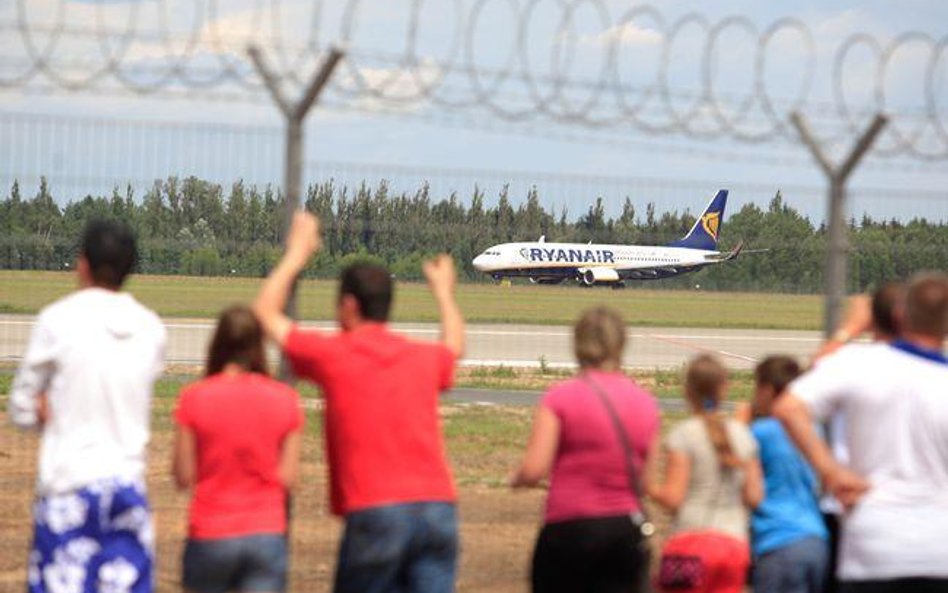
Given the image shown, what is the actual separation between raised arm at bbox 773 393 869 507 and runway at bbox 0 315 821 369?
1706 cm

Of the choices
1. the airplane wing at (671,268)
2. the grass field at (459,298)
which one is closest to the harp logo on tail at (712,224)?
the airplane wing at (671,268)

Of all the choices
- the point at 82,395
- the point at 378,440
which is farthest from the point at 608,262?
the point at 82,395

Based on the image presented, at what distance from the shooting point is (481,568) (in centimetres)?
959

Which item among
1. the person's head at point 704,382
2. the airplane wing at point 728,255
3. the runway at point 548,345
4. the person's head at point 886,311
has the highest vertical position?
the airplane wing at point 728,255

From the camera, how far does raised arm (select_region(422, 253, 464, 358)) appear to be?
5918 millimetres

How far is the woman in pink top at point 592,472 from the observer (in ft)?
18.5

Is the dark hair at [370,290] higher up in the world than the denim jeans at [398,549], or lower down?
higher up

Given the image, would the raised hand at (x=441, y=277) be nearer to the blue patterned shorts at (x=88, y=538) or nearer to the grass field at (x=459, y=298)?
the blue patterned shorts at (x=88, y=538)

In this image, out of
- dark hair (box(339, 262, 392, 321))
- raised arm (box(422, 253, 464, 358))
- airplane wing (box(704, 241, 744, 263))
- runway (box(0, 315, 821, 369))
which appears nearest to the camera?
dark hair (box(339, 262, 392, 321))

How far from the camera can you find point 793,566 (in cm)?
620

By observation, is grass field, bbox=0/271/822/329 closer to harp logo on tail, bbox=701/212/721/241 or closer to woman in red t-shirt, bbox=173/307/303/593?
harp logo on tail, bbox=701/212/721/241

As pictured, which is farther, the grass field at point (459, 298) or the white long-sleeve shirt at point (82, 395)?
the grass field at point (459, 298)

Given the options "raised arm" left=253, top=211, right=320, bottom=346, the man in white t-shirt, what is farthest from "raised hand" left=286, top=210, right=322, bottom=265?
the man in white t-shirt

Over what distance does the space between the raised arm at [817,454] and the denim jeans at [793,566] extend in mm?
919
